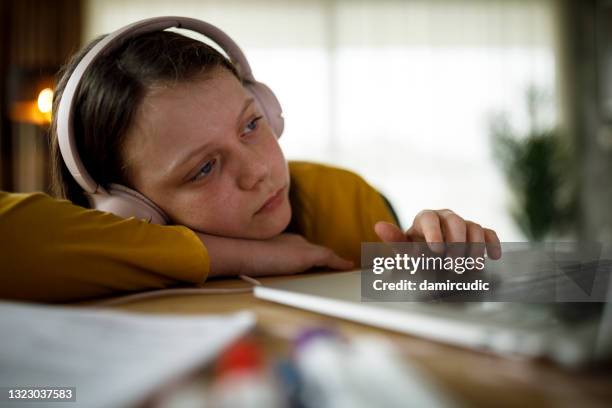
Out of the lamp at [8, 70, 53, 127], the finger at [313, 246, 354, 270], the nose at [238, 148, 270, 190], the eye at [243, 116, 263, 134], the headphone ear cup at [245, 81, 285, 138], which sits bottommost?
the finger at [313, 246, 354, 270]

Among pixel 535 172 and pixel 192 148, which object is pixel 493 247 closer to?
pixel 192 148

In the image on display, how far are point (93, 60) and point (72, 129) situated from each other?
110 millimetres

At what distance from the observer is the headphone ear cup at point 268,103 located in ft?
2.94

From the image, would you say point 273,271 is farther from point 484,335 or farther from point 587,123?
point 587,123

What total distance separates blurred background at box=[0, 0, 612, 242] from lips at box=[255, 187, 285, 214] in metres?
2.99

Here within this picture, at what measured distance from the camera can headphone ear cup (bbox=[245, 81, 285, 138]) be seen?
896 mm

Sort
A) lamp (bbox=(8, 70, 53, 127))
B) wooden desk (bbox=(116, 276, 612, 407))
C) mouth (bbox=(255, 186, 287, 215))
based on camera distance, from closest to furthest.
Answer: wooden desk (bbox=(116, 276, 612, 407))
mouth (bbox=(255, 186, 287, 215))
lamp (bbox=(8, 70, 53, 127))

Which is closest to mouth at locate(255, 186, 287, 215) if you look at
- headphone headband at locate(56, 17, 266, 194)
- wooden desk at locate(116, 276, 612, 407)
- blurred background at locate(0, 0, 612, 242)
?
headphone headband at locate(56, 17, 266, 194)

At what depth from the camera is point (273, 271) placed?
2.25 ft

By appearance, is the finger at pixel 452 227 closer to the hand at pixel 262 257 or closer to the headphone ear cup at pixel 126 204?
the hand at pixel 262 257

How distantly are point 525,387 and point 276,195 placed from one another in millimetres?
629

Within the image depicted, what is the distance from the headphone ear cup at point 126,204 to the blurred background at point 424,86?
3.05m

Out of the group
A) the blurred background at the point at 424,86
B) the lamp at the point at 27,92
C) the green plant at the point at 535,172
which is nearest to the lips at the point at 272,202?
the lamp at the point at 27,92

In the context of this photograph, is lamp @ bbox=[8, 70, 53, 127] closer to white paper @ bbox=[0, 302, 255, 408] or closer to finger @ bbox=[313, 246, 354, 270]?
finger @ bbox=[313, 246, 354, 270]
